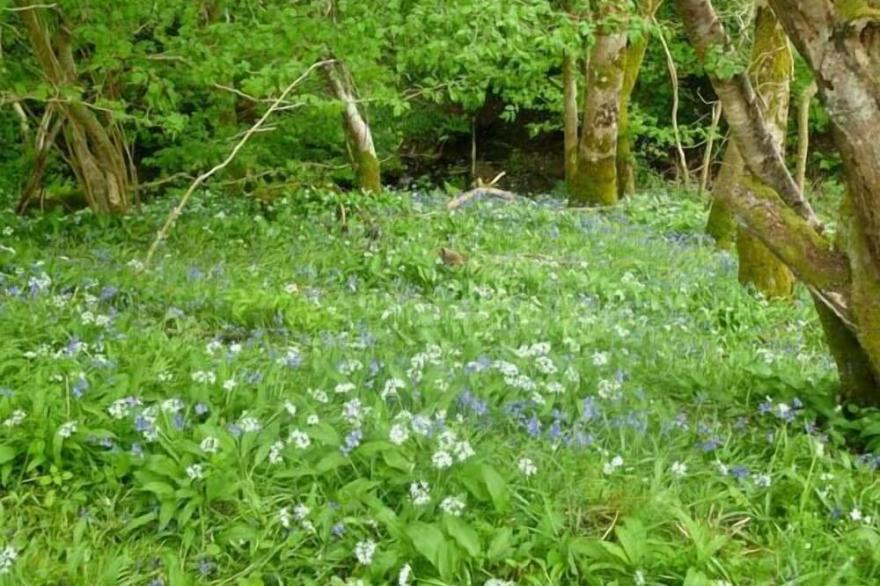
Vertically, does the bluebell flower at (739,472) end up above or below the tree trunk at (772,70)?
below

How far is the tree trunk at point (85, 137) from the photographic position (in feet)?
22.8

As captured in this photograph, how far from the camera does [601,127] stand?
419 inches

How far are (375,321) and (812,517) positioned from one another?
275 cm

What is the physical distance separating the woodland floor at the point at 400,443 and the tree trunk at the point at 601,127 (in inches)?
215

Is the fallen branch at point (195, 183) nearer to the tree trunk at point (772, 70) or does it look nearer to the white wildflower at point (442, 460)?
the white wildflower at point (442, 460)

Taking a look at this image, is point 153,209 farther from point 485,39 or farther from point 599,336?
point 599,336

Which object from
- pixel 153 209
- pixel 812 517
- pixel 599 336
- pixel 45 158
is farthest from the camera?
pixel 153 209

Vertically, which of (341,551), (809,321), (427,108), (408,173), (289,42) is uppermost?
(289,42)

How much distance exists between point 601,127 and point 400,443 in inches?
332

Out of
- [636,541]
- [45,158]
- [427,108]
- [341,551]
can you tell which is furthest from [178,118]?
[427,108]

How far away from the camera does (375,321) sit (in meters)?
4.91

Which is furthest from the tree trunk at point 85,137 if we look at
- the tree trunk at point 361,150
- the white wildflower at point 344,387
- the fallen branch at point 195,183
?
the white wildflower at point 344,387

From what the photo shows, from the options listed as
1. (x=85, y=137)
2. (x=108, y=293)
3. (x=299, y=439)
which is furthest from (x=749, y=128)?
(x=85, y=137)

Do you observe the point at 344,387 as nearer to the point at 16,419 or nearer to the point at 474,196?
the point at 16,419
